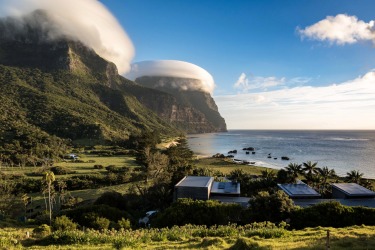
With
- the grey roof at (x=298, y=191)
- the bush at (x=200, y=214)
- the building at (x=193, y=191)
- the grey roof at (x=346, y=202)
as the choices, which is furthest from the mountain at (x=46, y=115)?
the grey roof at (x=346, y=202)

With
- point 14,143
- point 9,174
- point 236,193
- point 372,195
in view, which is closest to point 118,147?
point 14,143

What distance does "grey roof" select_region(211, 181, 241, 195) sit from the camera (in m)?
41.8

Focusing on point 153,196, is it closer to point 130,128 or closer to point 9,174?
point 9,174

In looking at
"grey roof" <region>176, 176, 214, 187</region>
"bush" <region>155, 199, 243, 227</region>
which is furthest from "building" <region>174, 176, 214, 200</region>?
"bush" <region>155, 199, 243, 227</region>

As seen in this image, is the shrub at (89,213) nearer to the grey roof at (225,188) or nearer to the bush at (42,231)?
the bush at (42,231)

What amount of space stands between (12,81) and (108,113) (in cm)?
5583

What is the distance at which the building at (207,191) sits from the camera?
39750mm

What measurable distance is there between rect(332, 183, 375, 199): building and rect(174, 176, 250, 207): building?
45.4 ft

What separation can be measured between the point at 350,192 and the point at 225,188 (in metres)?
17.3

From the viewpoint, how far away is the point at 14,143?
324ft

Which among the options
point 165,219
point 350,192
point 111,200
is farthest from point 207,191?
point 350,192

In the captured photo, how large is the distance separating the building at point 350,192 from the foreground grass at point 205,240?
1903 cm

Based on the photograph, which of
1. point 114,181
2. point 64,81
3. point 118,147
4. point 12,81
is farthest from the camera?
point 64,81

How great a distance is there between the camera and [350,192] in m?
40.6
